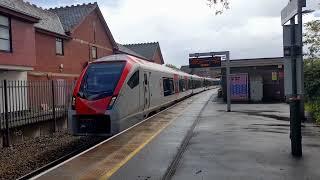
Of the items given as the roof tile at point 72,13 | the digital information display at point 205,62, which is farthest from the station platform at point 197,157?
the roof tile at point 72,13

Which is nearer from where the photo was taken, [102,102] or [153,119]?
[102,102]

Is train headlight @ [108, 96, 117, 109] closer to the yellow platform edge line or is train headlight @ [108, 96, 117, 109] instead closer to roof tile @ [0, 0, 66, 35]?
the yellow platform edge line

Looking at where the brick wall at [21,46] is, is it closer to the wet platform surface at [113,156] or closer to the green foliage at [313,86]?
the wet platform surface at [113,156]

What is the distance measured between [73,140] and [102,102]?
2600mm

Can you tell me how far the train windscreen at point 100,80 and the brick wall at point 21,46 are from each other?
8367 millimetres

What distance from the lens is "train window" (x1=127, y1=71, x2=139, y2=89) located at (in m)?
15.2

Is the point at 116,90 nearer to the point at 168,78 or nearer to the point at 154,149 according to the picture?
the point at 154,149

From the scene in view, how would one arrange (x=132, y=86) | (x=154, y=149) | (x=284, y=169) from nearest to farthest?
(x=284, y=169) → (x=154, y=149) → (x=132, y=86)

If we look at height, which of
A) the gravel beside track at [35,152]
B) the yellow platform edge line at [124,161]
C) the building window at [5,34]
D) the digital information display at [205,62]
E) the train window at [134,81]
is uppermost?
the building window at [5,34]

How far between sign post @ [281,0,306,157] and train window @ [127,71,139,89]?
6.68 m

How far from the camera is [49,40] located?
28.5 m

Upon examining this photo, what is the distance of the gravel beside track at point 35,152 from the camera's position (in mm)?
11039

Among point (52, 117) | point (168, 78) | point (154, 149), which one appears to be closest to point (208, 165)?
point (154, 149)

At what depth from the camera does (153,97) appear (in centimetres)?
1959
